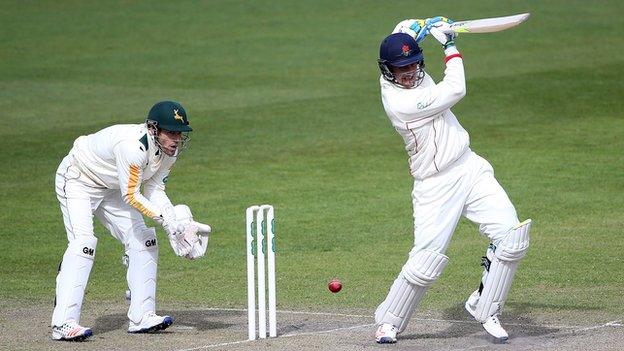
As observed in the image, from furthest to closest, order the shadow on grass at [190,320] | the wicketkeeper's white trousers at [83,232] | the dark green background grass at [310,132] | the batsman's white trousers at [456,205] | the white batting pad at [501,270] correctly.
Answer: the dark green background grass at [310,132], the shadow on grass at [190,320], the wicketkeeper's white trousers at [83,232], the batsman's white trousers at [456,205], the white batting pad at [501,270]

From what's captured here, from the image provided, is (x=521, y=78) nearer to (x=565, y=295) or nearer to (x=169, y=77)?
(x=169, y=77)

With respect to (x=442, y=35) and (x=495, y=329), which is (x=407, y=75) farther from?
(x=495, y=329)

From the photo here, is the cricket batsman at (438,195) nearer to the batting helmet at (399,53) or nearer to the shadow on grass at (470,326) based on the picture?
the batting helmet at (399,53)

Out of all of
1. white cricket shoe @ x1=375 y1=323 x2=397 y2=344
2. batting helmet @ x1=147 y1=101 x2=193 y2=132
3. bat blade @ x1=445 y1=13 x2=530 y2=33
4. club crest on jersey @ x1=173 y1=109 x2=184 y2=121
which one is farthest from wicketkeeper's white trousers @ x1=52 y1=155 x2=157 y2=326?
bat blade @ x1=445 y1=13 x2=530 y2=33

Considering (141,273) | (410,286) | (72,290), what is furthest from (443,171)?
(72,290)

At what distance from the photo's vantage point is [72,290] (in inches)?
346

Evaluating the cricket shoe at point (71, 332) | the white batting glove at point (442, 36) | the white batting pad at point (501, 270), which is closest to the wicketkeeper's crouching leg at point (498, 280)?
the white batting pad at point (501, 270)

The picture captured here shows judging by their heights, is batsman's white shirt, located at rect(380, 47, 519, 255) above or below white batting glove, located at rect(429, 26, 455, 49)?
below

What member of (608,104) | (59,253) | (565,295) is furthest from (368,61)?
(565,295)

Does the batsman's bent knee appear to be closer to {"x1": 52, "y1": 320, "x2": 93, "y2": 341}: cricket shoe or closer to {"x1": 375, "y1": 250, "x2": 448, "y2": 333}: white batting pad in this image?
{"x1": 375, "y1": 250, "x2": 448, "y2": 333}: white batting pad

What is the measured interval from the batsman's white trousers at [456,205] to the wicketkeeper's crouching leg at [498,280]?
0.30ft

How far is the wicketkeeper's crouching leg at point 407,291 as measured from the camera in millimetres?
8320

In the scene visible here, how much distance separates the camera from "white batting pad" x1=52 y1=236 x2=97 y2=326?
8.77 metres

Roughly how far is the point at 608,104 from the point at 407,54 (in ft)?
40.7
